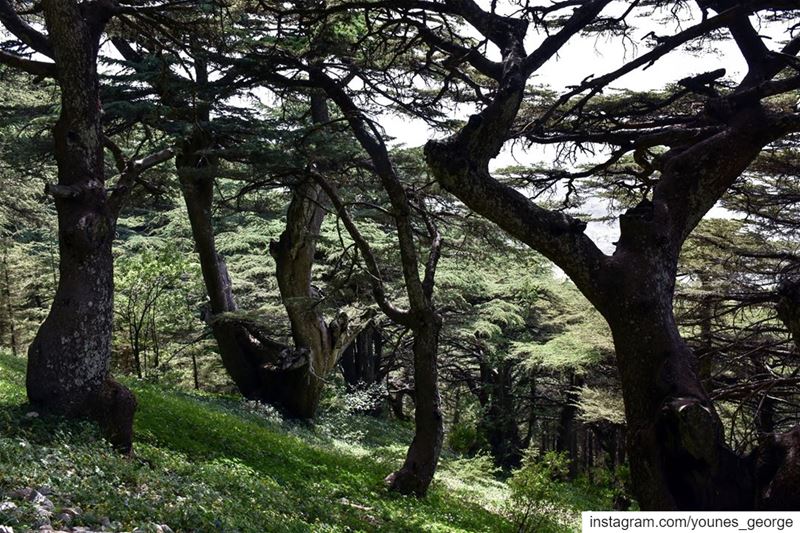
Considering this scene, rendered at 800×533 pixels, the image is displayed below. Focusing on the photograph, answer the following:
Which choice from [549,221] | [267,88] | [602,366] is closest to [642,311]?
[549,221]

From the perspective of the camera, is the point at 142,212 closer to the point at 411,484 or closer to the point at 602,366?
the point at 602,366

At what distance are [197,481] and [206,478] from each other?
22 cm

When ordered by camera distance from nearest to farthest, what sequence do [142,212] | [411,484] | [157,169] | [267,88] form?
1. [411,484]
2. [267,88]
3. [157,169]
4. [142,212]

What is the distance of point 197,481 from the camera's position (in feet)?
21.3

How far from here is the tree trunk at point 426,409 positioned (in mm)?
10031

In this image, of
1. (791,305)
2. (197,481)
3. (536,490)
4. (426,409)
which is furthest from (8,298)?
(791,305)

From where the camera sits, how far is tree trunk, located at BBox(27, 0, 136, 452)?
23.1 ft

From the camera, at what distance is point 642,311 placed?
4914mm

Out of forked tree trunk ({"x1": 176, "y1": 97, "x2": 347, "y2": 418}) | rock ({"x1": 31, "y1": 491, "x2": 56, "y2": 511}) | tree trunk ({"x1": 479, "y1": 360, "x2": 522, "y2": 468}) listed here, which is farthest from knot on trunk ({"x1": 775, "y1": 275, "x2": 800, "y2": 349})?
tree trunk ({"x1": 479, "y1": 360, "x2": 522, "y2": 468})

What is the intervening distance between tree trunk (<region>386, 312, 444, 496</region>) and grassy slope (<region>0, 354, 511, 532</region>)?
17.7 inches

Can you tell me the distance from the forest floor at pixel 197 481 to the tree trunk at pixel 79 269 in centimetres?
32

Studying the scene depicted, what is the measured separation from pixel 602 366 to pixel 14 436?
1513cm

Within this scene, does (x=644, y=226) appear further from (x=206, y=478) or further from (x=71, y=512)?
(x=206, y=478)

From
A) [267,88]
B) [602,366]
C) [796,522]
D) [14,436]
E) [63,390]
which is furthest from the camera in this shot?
[602,366]
